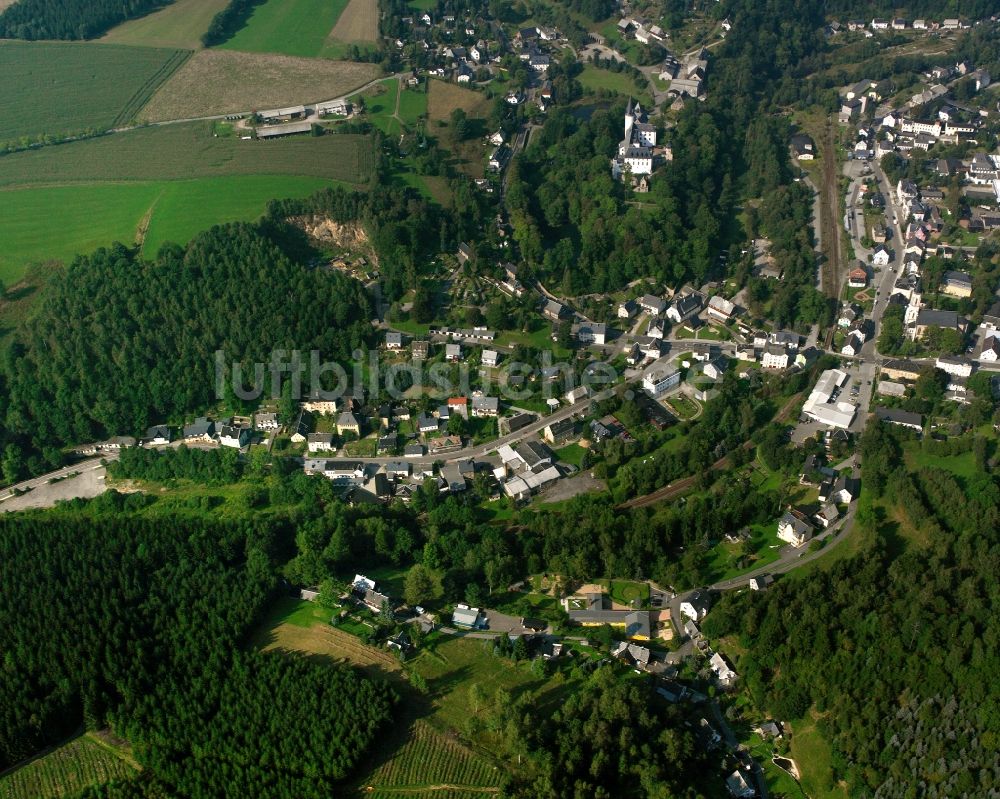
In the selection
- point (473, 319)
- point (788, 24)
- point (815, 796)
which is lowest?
point (815, 796)

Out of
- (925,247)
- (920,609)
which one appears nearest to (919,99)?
(925,247)

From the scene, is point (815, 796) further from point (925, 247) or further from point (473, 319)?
point (925, 247)

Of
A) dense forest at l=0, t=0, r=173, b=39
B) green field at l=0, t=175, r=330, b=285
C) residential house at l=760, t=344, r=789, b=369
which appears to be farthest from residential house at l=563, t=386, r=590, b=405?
A: dense forest at l=0, t=0, r=173, b=39

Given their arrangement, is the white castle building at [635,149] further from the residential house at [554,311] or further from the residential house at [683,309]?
the residential house at [554,311]

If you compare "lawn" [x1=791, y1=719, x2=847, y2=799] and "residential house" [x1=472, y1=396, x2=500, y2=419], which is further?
"residential house" [x1=472, y1=396, x2=500, y2=419]

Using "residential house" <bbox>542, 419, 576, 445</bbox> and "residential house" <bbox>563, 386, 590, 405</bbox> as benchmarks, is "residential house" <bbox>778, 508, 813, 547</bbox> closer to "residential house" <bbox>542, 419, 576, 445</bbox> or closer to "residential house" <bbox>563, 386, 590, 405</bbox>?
"residential house" <bbox>542, 419, 576, 445</bbox>

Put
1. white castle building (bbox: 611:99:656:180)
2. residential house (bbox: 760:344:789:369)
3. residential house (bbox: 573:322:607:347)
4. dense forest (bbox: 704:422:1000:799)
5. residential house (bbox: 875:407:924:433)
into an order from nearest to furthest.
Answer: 1. dense forest (bbox: 704:422:1000:799)
2. residential house (bbox: 875:407:924:433)
3. residential house (bbox: 760:344:789:369)
4. residential house (bbox: 573:322:607:347)
5. white castle building (bbox: 611:99:656:180)

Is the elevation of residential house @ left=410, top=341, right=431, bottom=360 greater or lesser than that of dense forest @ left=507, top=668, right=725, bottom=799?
greater
